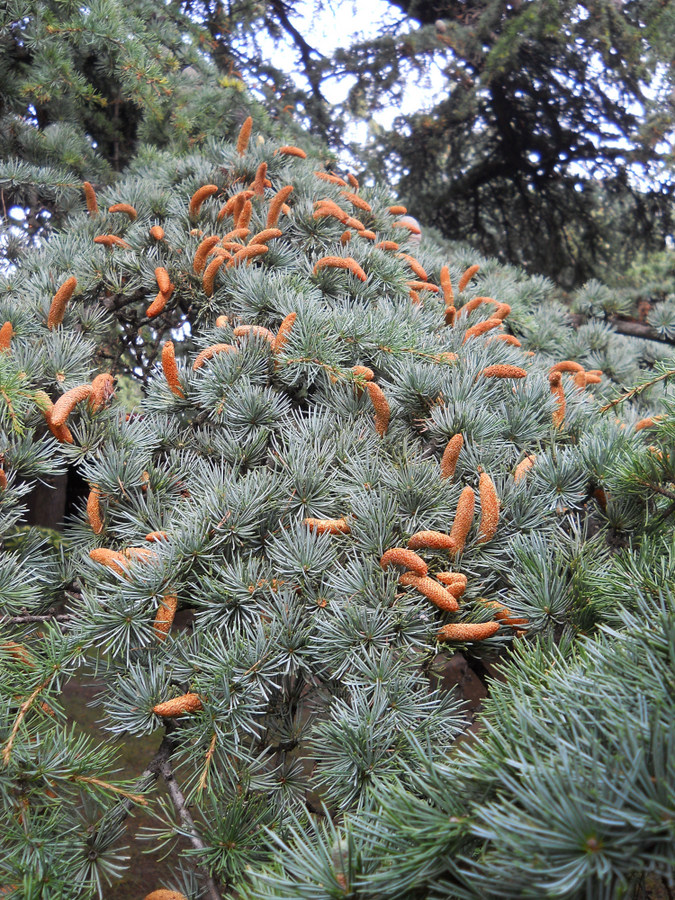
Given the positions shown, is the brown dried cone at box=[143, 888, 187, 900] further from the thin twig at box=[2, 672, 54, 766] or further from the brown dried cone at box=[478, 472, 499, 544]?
the brown dried cone at box=[478, 472, 499, 544]

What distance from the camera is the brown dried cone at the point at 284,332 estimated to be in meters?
1.13

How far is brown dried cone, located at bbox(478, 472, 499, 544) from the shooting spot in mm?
853

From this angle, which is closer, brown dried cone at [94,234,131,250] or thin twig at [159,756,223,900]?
thin twig at [159,756,223,900]

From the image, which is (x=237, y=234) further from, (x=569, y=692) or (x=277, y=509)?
(x=569, y=692)

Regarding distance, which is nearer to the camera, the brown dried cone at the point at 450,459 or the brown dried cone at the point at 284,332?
the brown dried cone at the point at 450,459

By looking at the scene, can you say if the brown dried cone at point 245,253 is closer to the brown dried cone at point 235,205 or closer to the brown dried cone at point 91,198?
the brown dried cone at point 235,205

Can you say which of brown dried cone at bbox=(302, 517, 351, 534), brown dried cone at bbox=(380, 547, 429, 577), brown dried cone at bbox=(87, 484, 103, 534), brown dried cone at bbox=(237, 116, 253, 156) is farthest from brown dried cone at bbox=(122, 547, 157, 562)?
brown dried cone at bbox=(237, 116, 253, 156)

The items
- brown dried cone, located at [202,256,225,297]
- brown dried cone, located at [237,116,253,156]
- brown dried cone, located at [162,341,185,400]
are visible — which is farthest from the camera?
brown dried cone, located at [237,116,253,156]

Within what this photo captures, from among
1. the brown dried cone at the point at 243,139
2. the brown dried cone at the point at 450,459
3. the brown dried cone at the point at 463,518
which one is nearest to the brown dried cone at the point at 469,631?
the brown dried cone at the point at 463,518

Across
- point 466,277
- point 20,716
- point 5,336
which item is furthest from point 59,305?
point 466,277

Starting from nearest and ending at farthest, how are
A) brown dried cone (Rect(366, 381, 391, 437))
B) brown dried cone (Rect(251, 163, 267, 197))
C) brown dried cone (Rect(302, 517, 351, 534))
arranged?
brown dried cone (Rect(302, 517, 351, 534)), brown dried cone (Rect(366, 381, 391, 437)), brown dried cone (Rect(251, 163, 267, 197))

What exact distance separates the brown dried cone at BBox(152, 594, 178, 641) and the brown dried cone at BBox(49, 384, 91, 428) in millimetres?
349

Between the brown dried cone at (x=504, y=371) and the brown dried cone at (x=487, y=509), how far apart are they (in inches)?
11.8

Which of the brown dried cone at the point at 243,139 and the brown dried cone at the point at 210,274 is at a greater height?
the brown dried cone at the point at 243,139
